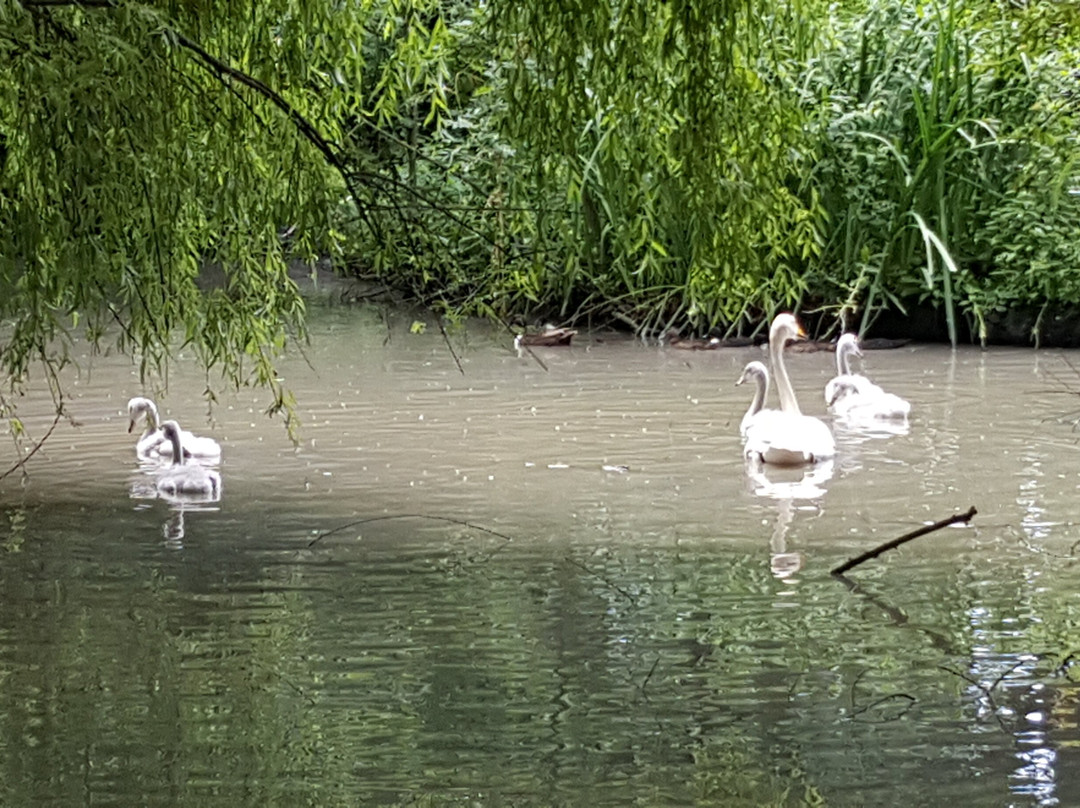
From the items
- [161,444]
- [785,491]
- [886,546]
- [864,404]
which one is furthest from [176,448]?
[886,546]

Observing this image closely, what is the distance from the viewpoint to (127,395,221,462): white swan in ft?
32.0

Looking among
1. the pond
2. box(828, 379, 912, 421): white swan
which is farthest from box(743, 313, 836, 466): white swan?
box(828, 379, 912, 421): white swan

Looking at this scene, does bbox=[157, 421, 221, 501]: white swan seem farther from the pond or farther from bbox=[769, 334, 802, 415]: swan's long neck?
bbox=[769, 334, 802, 415]: swan's long neck

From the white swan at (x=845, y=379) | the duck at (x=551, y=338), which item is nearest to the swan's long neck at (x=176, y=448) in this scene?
the white swan at (x=845, y=379)

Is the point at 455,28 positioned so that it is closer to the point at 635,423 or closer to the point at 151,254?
the point at 635,423

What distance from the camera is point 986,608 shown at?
6.38 metres

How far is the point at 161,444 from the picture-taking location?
9891 millimetres

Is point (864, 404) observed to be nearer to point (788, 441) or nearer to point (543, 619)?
point (788, 441)

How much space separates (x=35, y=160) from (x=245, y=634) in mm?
1786

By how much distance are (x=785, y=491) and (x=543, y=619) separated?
9.46 feet

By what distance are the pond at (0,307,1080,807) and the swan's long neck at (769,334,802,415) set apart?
372 millimetres

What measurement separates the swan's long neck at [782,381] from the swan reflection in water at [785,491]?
Answer: 76 cm

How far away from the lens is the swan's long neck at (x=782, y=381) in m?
10.6

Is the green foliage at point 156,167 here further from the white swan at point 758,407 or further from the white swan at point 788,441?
the white swan at point 758,407
